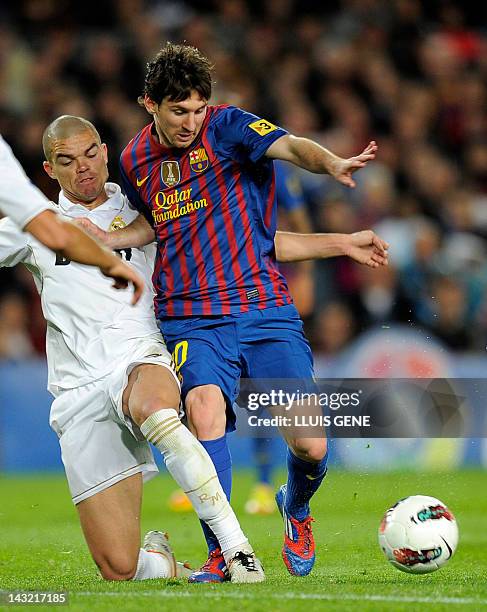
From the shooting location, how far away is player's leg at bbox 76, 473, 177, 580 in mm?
5238

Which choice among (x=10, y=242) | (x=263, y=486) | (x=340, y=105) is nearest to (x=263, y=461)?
(x=263, y=486)

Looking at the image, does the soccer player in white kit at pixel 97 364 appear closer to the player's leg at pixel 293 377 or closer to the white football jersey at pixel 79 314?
the white football jersey at pixel 79 314

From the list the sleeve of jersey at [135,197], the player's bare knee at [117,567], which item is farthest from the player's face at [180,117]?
the player's bare knee at [117,567]

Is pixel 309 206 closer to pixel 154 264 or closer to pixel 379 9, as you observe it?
pixel 379 9

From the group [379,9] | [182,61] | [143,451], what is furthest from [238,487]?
[379,9]

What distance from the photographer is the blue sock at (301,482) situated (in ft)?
17.6

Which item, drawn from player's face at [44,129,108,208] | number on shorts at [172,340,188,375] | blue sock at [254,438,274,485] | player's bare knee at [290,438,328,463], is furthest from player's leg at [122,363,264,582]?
blue sock at [254,438,274,485]

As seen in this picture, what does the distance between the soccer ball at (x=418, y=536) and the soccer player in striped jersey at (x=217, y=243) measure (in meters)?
0.48

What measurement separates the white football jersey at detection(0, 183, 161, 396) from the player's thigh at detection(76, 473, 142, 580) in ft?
1.71

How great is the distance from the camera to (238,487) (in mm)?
9906

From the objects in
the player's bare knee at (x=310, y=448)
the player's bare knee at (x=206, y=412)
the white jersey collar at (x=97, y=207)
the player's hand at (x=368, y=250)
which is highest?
the white jersey collar at (x=97, y=207)

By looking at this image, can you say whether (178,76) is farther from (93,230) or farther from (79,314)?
(79,314)

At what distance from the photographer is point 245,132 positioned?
5191 mm

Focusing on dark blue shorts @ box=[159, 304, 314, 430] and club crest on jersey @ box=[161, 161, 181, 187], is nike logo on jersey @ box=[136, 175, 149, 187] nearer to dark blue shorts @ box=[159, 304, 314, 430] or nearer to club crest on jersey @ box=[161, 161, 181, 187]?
club crest on jersey @ box=[161, 161, 181, 187]
